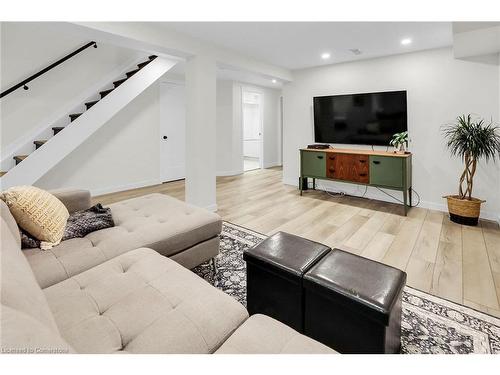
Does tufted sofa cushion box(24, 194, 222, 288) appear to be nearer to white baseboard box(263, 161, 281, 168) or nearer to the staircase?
the staircase

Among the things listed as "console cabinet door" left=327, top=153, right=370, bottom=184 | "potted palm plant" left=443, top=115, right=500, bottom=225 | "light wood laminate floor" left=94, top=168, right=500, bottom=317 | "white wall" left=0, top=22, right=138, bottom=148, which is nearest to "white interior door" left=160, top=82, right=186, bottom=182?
"light wood laminate floor" left=94, top=168, right=500, bottom=317

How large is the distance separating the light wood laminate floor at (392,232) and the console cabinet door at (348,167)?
1.32 ft

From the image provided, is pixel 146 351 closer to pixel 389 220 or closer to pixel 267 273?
pixel 267 273

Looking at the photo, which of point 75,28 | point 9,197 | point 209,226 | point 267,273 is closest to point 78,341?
point 267,273

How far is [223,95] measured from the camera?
639cm

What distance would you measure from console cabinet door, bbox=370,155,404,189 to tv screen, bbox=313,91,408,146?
1.73 feet

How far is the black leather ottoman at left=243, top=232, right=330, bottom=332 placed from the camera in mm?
1416

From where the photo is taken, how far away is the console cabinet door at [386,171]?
12.0 feet

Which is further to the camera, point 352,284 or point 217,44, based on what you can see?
point 217,44

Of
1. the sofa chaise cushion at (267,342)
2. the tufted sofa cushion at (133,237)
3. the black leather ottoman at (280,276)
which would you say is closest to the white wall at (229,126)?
the tufted sofa cushion at (133,237)

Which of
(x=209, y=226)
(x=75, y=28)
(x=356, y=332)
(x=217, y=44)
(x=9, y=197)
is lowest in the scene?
(x=356, y=332)
